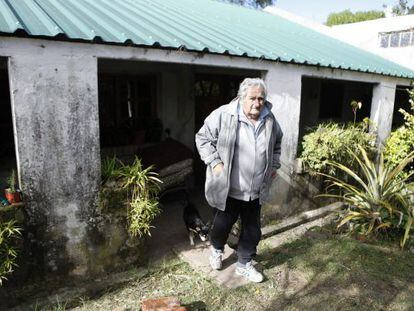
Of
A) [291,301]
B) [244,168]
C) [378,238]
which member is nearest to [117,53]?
[244,168]

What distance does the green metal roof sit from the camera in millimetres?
3189

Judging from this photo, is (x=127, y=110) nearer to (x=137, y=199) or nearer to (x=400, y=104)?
(x=137, y=199)

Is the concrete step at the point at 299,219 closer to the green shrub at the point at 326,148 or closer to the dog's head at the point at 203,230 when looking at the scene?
the green shrub at the point at 326,148

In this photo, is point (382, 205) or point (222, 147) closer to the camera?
point (222, 147)

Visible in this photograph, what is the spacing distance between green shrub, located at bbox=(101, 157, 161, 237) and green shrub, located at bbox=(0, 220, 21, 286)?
2.93 feet

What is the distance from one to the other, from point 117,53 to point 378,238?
4343mm

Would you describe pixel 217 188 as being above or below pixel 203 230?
above

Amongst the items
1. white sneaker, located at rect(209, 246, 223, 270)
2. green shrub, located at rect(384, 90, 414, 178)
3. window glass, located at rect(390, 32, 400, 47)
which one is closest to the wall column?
green shrub, located at rect(384, 90, 414, 178)

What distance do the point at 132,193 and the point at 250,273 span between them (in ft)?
5.11

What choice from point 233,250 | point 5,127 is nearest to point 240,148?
point 233,250

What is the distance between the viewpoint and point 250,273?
3.72 metres

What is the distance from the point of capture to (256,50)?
4.84 metres

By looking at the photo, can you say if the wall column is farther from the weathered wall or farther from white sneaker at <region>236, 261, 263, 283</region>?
the weathered wall

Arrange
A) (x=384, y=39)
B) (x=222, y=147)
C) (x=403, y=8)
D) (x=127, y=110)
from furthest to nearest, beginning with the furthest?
Result: (x=403, y=8) < (x=384, y=39) < (x=127, y=110) < (x=222, y=147)
